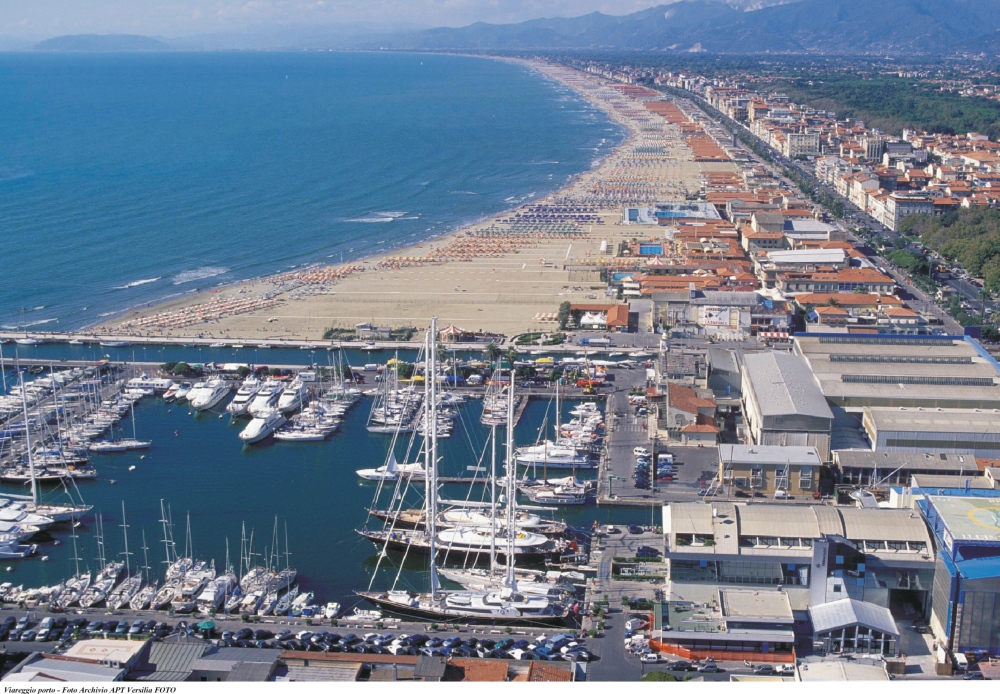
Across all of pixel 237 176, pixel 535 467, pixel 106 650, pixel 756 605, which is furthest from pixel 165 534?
pixel 237 176

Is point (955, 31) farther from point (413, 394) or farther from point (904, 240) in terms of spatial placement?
point (413, 394)

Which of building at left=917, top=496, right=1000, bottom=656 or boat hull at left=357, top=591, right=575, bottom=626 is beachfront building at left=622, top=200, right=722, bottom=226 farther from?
boat hull at left=357, top=591, right=575, bottom=626

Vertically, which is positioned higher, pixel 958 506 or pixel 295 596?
pixel 958 506

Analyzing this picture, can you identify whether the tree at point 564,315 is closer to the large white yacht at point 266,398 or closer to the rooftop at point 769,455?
the large white yacht at point 266,398

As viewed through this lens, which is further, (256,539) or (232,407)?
(232,407)

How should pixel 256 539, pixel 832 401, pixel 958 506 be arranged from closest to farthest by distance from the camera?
1. pixel 958 506
2. pixel 256 539
3. pixel 832 401

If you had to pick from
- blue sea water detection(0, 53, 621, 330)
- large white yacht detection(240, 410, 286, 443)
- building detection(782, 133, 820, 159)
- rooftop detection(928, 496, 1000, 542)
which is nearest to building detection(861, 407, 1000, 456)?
rooftop detection(928, 496, 1000, 542)

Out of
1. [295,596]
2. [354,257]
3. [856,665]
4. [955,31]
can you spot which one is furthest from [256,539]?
[955,31]
